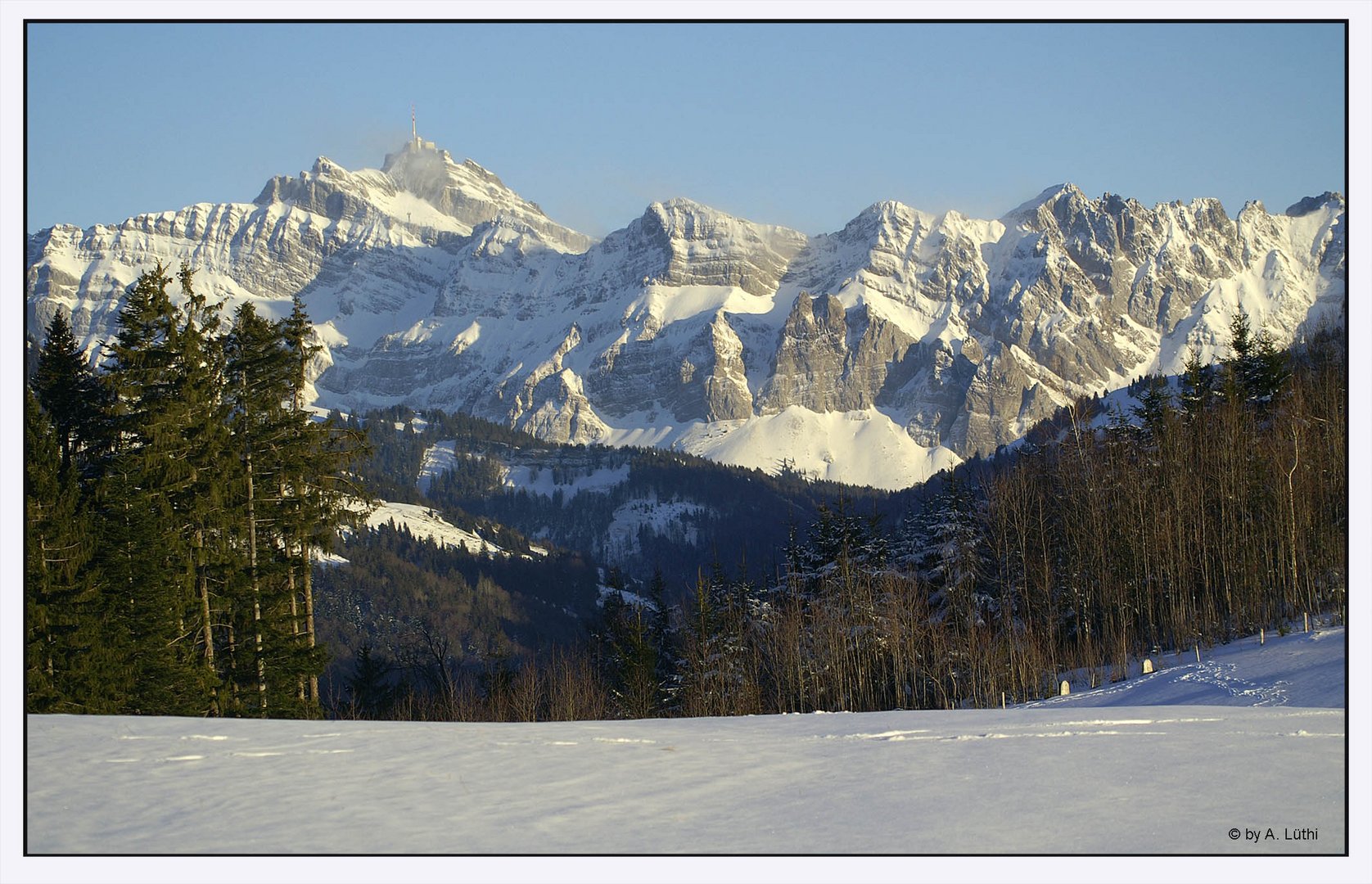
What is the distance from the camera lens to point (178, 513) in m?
27.3

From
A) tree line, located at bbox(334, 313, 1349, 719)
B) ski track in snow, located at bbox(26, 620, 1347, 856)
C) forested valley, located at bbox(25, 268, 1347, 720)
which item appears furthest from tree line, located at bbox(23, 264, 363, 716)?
tree line, located at bbox(334, 313, 1349, 719)

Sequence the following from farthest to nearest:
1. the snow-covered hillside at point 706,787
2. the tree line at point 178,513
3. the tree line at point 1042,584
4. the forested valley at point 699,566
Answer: the tree line at point 1042,584
the forested valley at point 699,566
the tree line at point 178,513
the snow-covered hillside at point 706,787

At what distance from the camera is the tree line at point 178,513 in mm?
24312

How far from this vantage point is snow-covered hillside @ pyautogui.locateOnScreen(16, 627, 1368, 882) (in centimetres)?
1119

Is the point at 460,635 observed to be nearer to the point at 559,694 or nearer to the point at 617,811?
the point at 559,694

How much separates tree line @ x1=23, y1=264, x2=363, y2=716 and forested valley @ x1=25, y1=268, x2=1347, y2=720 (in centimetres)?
7

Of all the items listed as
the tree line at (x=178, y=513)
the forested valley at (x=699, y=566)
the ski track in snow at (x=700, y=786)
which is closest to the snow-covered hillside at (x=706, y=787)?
the ski track in snow at (x=700, y=786)

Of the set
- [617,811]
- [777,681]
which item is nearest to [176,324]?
[617,811]

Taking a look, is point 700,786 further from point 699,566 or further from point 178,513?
point 699,566

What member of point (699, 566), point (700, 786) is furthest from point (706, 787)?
point (699, 566)

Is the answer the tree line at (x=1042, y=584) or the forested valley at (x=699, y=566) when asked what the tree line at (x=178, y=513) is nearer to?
the forested valley at (x=699, y=566)

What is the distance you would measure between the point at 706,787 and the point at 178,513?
18.4 m

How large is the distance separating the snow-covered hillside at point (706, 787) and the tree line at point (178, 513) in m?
8.98

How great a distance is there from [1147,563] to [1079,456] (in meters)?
10.6
